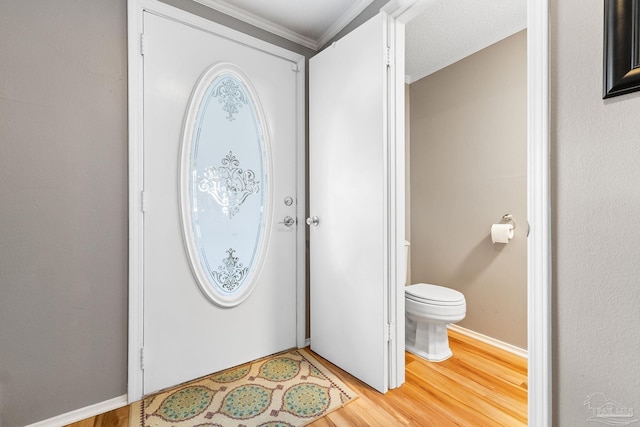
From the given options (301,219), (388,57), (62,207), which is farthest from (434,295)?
(62,207)

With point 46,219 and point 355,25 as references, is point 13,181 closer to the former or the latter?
point 46,219

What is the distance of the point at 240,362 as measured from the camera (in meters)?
1.98

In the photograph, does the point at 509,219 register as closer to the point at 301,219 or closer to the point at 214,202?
the point at 301,219

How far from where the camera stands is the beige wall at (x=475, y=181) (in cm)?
215

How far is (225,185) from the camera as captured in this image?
191 centimetres

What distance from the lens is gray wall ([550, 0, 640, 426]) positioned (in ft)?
2.86

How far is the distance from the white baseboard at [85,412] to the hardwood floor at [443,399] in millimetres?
31

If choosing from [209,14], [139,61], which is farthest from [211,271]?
[209,14]

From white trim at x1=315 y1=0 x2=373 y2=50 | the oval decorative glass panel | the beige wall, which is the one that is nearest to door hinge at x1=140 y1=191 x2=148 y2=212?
the oval decorative glass panel

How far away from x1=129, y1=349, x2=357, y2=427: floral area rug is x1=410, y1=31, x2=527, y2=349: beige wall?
1.37m

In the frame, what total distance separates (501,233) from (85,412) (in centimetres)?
272

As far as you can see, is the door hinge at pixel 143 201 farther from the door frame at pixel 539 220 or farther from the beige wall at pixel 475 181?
the beige wall at pixel 475 181

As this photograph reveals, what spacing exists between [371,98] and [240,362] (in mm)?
1868

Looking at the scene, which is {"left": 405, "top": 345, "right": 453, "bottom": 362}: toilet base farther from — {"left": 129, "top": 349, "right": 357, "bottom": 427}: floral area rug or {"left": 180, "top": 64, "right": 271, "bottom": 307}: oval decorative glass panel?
{"left": 180, "top": 64, "right": 271, "bottom": 307}: oval decorative glass panel
